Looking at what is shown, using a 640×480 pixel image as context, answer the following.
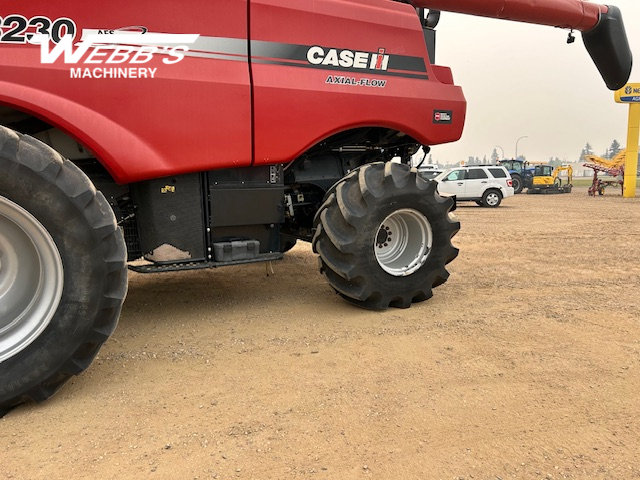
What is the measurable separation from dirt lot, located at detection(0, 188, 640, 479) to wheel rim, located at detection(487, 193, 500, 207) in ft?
51.0

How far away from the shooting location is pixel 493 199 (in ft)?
65.6

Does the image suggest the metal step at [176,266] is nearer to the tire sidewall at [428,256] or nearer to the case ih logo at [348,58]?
the tire sidewall at [428,256]

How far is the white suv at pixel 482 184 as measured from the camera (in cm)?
1995

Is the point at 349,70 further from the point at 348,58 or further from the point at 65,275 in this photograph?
the point at 65,275

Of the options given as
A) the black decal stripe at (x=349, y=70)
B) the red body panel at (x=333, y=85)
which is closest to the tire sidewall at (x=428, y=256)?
the red body panel at (x=333, y=85)

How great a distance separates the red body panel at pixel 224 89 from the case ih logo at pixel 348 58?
0.05 meters

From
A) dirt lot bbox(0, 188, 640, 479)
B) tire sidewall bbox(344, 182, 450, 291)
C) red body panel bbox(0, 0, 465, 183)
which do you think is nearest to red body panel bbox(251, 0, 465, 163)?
red body panel bbox(0, 0, 465, 183)

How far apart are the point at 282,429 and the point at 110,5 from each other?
2.89m

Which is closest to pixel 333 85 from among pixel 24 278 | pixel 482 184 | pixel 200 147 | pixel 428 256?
pixel 200 147

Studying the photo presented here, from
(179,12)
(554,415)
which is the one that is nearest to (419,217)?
(554,415)

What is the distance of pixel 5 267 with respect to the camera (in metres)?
2.82

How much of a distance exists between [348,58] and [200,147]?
151 centimetres

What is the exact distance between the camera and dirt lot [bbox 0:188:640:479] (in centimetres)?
221

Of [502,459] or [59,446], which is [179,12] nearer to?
[59,446]
